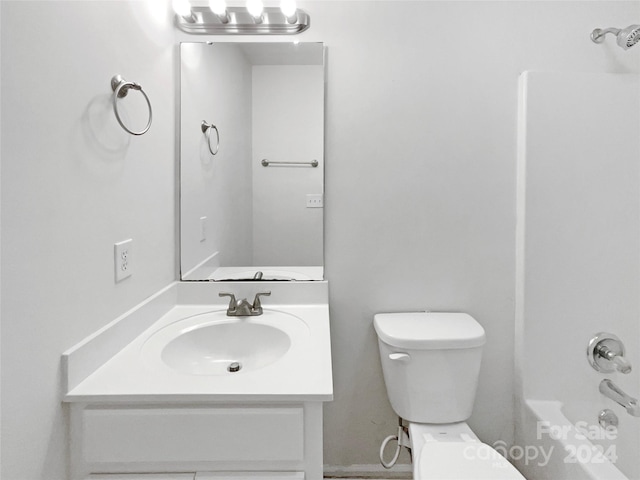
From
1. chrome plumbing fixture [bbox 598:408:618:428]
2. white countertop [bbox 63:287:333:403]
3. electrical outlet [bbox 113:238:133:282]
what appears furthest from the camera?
chrome plumbing fixture [bbox 598:408:618:428]

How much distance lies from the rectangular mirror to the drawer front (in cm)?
77

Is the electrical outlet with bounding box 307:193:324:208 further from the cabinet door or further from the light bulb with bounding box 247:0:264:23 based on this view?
the cabinet door

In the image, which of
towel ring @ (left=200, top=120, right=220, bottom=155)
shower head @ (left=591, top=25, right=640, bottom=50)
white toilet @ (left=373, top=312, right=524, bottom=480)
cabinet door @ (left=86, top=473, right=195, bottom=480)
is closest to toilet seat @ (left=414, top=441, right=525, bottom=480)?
white toilet @ (left=373, top=312, right=524, bottom=480)

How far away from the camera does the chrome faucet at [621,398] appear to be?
1.31 m

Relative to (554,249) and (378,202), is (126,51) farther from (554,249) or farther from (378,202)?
(554,249)

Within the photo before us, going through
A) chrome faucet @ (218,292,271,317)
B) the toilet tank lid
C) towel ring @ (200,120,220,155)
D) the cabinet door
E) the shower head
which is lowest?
the cabinet door

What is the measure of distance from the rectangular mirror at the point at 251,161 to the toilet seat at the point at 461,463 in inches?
29.1

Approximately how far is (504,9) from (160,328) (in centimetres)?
176

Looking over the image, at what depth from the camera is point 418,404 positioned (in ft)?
5.02

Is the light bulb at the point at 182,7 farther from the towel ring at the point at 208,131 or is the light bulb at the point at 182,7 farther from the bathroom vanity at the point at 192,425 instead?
the bathroom vanity at the point at 192,425

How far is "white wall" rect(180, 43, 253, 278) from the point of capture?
1668mm

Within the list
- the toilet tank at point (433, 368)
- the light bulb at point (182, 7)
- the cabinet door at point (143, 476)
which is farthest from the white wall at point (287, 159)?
the cabinet door at point (143, 476)

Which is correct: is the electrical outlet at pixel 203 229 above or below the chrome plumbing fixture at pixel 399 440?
above

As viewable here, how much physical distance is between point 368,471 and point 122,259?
134 centimetres
